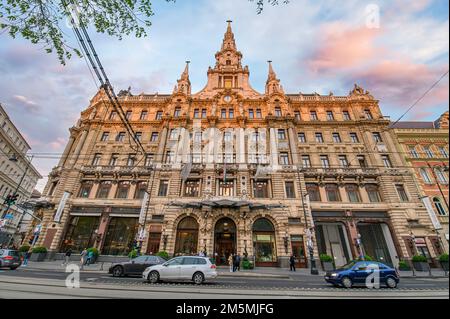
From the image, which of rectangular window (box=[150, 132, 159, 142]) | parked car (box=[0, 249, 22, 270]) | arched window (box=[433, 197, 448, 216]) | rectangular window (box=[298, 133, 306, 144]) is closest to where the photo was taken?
parked car (box=[0, 249, 22, 270])

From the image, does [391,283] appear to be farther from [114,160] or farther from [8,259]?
[114,160]

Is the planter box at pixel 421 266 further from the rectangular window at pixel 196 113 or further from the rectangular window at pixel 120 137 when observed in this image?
the rectangular window at pixel 120 137

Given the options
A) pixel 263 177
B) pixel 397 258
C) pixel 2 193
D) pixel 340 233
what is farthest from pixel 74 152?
pixel 397 258

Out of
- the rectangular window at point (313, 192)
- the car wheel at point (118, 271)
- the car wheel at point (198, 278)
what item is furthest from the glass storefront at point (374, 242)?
the car wheel at point (118, 271)

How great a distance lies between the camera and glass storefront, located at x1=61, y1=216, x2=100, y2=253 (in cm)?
2316

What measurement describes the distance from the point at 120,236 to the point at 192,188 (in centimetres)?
1027

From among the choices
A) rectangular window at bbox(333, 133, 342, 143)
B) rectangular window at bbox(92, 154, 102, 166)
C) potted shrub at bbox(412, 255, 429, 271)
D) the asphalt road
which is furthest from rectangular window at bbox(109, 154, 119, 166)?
potted shrub at bbox(412, 255, 429, 271)

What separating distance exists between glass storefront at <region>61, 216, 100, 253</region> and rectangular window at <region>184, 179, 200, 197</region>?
11.4 meters

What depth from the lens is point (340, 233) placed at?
2588 cm

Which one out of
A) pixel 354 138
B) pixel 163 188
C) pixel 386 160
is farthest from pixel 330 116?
pixel 163 188

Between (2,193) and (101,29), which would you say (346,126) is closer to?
(101,29)

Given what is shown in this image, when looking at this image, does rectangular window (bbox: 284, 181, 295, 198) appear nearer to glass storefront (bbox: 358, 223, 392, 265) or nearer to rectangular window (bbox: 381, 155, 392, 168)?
glass storefront (bbox: 358, 223, 392, 265)
